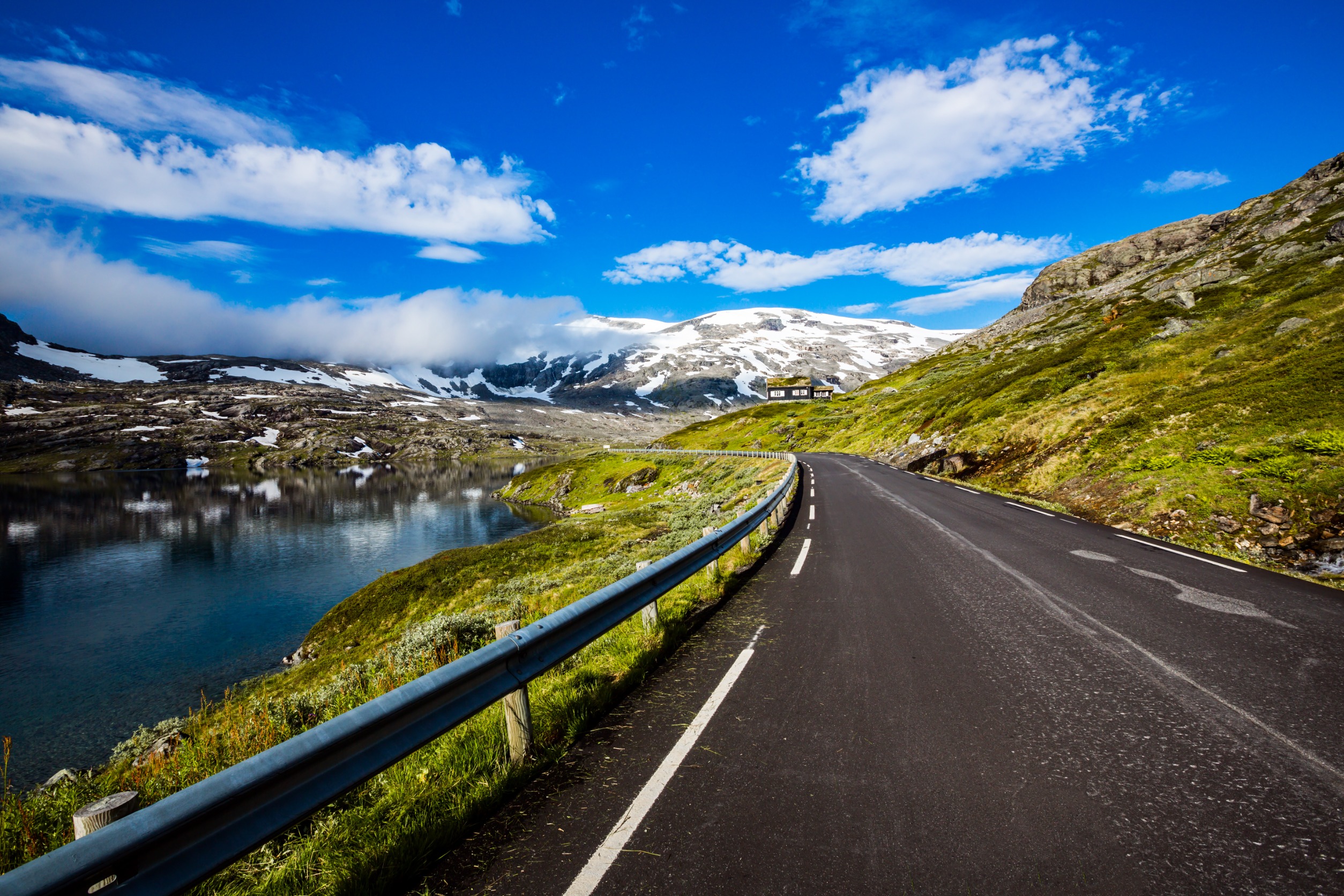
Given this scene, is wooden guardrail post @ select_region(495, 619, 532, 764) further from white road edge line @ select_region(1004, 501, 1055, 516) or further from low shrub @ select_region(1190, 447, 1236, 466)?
low shrub @ select_region(1190, 447, 1236, 466)

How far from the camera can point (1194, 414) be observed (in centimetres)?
1838

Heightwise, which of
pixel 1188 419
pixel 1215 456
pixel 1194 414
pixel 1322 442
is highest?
pixel 1194 414

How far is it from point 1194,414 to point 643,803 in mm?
23510

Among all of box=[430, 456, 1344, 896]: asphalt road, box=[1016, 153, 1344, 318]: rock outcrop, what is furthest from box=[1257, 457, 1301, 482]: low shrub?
box=[1016, 153, 1344, 318]: rock outcrop

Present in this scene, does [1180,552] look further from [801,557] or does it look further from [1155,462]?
[801,557]

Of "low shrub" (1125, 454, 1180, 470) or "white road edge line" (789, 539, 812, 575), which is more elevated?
"low shrub" (1125, 454, 1180, 470)

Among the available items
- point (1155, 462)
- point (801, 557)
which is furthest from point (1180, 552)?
point (801, 557)

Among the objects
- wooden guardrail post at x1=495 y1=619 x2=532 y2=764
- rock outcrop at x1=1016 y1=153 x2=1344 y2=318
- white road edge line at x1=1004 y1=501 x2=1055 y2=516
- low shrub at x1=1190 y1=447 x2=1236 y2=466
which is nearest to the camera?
wooden guardrail post at x1=495 y1=619 x2=532 y2=764

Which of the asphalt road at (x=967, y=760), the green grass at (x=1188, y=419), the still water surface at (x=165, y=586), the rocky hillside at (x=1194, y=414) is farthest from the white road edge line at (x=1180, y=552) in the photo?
the still water surface at (x=165, y=586)

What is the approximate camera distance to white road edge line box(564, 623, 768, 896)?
9.75 feet

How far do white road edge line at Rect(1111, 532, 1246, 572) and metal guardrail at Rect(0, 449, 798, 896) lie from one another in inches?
482

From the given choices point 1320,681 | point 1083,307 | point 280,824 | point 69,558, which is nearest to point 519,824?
point 280,824

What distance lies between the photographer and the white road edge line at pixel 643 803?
2.97 metres

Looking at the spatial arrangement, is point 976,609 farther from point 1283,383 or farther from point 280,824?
point 1283,383
